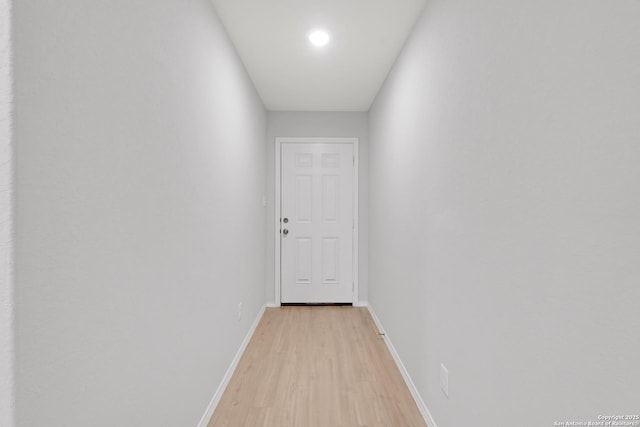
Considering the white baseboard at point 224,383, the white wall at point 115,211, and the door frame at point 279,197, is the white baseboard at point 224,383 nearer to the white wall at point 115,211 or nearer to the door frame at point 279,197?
the white wall at point 115,211

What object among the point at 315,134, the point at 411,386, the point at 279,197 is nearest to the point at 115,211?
the point at 411,386

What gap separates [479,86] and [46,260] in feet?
4.91

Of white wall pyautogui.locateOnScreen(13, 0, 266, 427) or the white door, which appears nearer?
white wall pyautogui.locateOnScreen(13, 0, 266, 427)

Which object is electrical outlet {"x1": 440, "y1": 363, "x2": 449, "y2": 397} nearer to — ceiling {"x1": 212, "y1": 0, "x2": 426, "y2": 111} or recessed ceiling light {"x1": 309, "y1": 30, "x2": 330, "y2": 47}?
ceiling {"x1": 212, "y1": 0, "x2": 426, "y2": 111}

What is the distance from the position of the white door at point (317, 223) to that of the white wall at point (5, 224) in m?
3.45

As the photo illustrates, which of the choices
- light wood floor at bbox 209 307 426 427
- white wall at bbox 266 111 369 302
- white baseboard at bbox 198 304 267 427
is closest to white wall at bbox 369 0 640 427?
light wood floor at bbox 209 307 426 427

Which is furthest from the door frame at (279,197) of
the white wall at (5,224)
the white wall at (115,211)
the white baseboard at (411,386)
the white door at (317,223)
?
the white wall at (5,224)

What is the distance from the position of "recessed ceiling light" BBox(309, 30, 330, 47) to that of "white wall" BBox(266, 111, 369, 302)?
1.66 meters

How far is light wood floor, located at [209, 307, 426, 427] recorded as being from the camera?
191 cm

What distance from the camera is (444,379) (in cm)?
163

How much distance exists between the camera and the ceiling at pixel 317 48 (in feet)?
6.58

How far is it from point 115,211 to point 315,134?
3.28 metres

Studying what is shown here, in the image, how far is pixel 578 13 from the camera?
2.63 feet

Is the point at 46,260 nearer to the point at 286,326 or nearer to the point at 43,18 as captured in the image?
the point at 43,18
